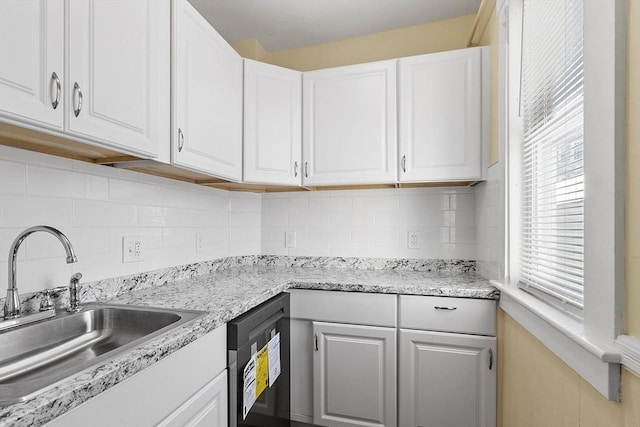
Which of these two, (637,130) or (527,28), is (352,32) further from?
(637,130)

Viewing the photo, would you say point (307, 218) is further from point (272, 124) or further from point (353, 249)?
point (272, 124)

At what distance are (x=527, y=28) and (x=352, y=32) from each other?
1252 mm

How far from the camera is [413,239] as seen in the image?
220 cm

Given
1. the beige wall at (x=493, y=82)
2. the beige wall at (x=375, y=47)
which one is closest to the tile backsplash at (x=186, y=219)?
the beige wall at (x=493, y=82)

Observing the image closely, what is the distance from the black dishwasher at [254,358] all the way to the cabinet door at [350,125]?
0.85 meters

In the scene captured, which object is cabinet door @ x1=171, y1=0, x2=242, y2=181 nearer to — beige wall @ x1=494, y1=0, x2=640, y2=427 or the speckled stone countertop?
the speckled stone countertop

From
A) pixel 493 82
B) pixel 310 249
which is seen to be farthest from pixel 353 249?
pixel 493 82

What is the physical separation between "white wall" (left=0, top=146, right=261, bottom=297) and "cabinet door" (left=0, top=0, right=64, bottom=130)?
1.12 feet

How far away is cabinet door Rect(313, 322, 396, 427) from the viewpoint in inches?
66.8

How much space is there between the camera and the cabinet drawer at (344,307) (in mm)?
1702

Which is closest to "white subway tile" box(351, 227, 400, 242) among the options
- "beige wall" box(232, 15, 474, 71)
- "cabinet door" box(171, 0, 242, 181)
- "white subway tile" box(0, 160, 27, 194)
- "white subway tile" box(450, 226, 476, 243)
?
"white subway tile" box(450, 226, 476, 243)

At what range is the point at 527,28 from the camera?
1.34 metres

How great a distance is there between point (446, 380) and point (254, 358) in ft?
3.25

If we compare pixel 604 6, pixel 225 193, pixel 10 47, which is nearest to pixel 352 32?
pixel 225 193
